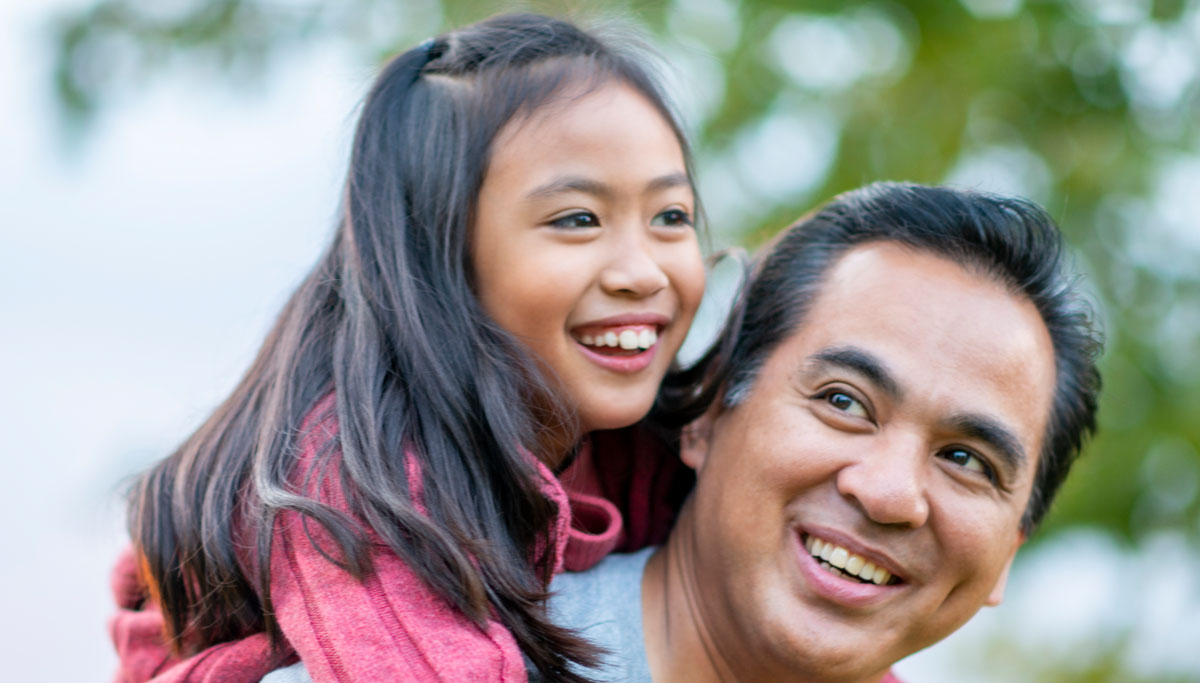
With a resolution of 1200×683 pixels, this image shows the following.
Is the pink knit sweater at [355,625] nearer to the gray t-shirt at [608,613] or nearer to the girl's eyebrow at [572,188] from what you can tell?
the gray t-shirt at [608,613]

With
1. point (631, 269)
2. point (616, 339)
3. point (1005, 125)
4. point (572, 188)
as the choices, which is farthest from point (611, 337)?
point (1005, 125)

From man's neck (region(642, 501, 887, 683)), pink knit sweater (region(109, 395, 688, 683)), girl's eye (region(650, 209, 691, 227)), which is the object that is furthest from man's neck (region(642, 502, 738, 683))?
girl's eye (region(650, 209, 691, 227))

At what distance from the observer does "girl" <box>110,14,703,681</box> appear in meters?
1.87

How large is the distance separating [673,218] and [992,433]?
79 cm

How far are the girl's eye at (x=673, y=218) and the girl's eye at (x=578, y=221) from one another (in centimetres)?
15

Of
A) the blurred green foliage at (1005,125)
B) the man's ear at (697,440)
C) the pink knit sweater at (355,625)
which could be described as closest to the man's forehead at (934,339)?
the man's ear at (697,440)

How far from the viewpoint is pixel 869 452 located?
88.1 inches

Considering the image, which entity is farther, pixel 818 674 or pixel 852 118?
pixel 852 118

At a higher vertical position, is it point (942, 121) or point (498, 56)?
point (942, 121)

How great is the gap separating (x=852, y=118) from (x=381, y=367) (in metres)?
2.70

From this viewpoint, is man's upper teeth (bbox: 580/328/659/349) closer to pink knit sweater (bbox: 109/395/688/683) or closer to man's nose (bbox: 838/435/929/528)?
pink knit sweater (bbox: 109/395/688/683)

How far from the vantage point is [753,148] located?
4.38m

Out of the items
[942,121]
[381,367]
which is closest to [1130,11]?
[942,121]

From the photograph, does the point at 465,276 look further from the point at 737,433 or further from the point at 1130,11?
the point at 1130,11
